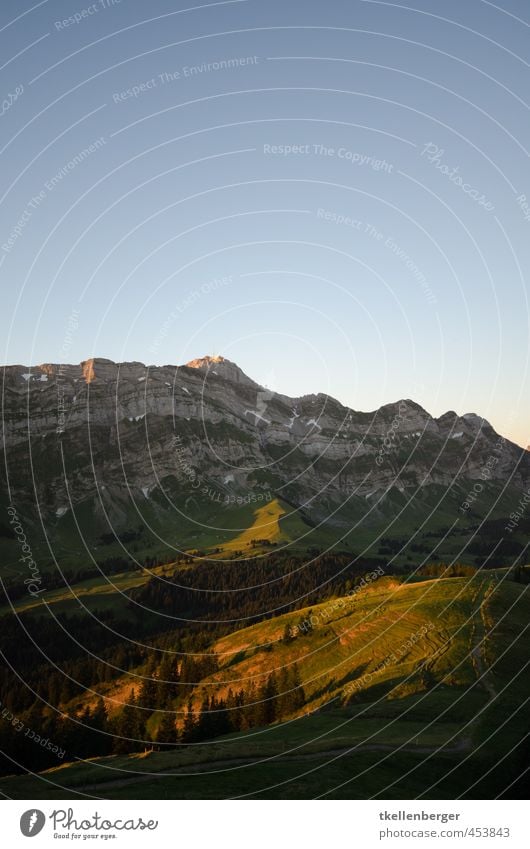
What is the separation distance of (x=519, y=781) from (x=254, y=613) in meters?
151

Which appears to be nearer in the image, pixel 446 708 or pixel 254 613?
pixel 446 708

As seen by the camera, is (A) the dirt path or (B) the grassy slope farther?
(A) the dirt path

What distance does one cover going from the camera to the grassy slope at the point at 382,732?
174 ft

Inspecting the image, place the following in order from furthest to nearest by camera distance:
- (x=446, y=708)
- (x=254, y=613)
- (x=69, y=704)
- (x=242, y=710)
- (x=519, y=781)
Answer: (x=254, y=613), (x=69, y=704), (x=242, y=710), (x=446, y=708), (x=519, y=781)

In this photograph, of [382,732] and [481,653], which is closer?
[382,732]

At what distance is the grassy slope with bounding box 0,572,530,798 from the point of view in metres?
53.2

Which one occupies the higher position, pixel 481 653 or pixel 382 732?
pixel 481 653

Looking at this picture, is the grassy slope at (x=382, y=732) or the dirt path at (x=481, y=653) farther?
the dirt path at (x=481, y=653)

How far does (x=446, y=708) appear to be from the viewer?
72.5 metres

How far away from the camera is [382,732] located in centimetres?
6556

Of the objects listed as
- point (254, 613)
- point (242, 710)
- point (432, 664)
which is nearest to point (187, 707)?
point (242, 710)
